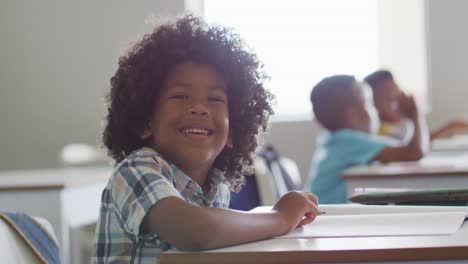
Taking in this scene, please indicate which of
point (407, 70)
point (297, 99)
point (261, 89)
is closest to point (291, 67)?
point (297, 99)

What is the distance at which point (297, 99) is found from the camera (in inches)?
215

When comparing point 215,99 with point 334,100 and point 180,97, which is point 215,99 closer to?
point 180,97

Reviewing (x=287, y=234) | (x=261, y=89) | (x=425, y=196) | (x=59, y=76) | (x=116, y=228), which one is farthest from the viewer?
(x=59, y=76)

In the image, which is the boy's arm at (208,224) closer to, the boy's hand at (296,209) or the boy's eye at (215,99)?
the boy's hand at (296,209)

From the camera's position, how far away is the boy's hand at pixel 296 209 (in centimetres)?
130

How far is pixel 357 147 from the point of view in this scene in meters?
3.47

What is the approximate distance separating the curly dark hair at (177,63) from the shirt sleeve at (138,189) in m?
0.21

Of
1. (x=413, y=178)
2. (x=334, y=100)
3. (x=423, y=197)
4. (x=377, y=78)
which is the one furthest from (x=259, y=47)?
(x=423, y=197)

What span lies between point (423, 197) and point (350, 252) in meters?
0.64

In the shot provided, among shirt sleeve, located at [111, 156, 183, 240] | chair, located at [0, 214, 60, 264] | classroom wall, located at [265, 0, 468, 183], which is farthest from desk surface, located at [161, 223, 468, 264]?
classroom wall, located at [265, 0, 468, 183]

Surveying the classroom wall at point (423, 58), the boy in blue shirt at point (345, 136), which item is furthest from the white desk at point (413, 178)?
the classroom wall at point (423, 58)

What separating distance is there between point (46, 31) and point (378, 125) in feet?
6.81

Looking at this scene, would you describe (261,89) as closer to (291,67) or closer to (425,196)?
(425,196)

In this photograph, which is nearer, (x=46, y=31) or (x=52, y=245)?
(x=52, y=245)
